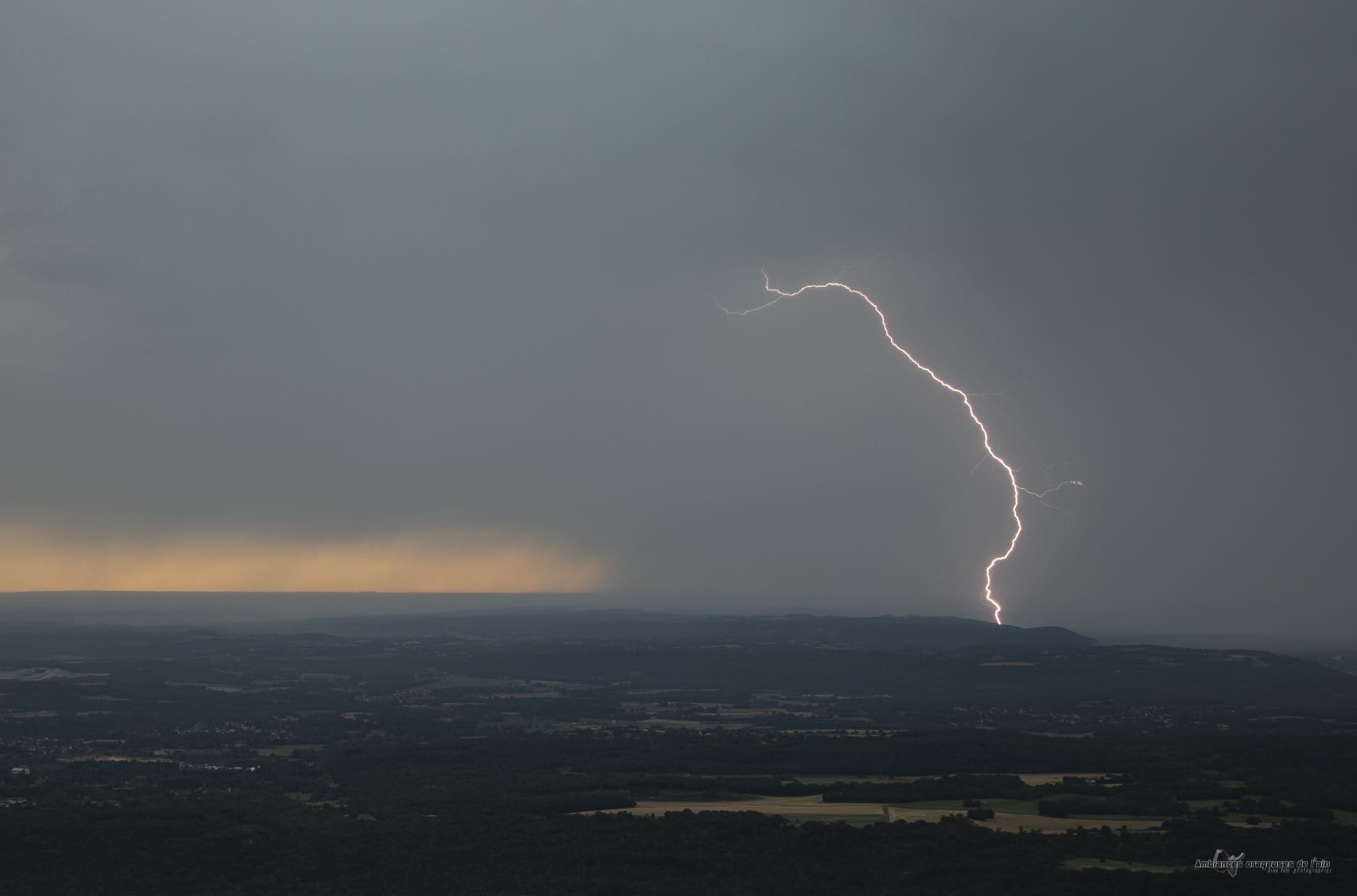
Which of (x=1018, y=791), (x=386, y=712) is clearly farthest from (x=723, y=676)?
(x=1018, y=791)

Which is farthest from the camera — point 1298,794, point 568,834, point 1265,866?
point 1298,794

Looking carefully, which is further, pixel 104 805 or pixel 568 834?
pixel 104 805

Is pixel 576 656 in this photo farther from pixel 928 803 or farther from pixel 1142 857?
pixel 1142 857

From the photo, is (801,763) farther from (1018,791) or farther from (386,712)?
(386,712)

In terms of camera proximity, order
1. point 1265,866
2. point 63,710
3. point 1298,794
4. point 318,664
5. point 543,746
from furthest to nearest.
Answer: point 318,664, point 63,710, point 543,746, point 1298,794, point 1265,866

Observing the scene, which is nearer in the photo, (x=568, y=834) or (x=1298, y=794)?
(x=568, y=834)

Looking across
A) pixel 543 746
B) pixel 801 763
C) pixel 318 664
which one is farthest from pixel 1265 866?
pixel 318 664

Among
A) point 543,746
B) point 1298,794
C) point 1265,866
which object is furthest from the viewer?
point 543,746

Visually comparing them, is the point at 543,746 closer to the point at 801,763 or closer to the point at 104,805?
the point at 801,763

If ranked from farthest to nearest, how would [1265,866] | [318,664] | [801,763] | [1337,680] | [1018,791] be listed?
1. [318,664]
2. [1337,680]
3. [801,763]
4. [1018,791]
5. [1265,866]
